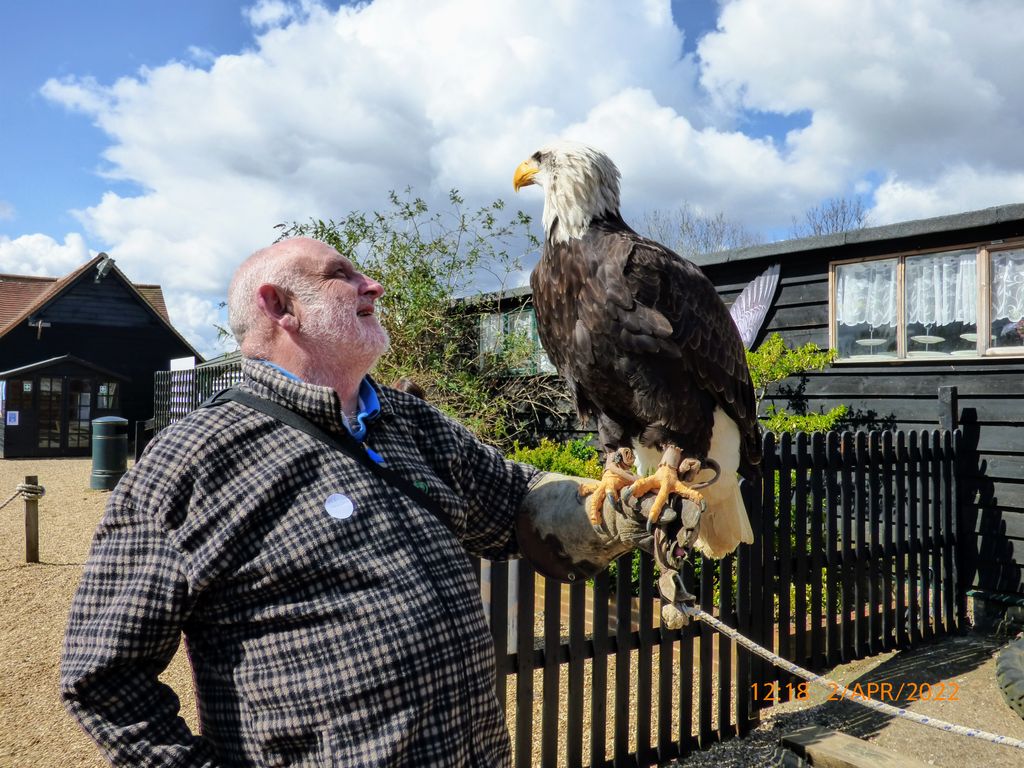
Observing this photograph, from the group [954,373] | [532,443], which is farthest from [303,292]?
[532,443]

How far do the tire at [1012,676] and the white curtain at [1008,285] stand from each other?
281cm

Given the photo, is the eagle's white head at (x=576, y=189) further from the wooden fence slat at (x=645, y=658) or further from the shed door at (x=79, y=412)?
the shed door at (x=79, y=412)

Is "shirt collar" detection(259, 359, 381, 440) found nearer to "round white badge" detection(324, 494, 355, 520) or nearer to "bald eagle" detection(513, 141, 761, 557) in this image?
"round white badge" detection(324, 494, 355, 520)

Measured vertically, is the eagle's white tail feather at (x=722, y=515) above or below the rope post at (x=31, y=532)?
above

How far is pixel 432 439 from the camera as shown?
1.89 meters

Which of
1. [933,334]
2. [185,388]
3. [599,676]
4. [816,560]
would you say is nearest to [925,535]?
[816,560]

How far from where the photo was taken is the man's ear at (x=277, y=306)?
5.64 ft

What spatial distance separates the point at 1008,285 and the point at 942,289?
517 mm

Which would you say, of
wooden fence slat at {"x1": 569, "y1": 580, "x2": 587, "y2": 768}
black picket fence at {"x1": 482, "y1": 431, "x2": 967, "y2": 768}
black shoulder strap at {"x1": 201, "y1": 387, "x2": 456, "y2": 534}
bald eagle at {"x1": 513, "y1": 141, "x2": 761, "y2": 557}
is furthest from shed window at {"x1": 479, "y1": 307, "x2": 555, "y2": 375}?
black shoulder strap at {"x1": 201, "y1": 387, "x2": 456, "y2": 534}

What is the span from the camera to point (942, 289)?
6484mm

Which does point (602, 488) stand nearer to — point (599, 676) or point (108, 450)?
point (599, 676)

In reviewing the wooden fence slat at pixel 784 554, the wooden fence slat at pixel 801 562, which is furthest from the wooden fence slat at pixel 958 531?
the wooden fence slat at pixel 784 554

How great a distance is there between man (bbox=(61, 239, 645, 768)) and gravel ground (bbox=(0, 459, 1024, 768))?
8.56ft

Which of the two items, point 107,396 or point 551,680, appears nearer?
point 551,680
